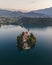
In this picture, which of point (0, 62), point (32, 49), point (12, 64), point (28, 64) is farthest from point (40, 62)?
point (32, 49)

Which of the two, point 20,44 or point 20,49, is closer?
point 20,49

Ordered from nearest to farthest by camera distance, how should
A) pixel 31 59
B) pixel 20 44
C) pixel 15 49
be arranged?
pixel 31 59 → pixel 15 49 → pixel 20 44

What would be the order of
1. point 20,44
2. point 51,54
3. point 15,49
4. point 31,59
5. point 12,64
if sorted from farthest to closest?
point 20,44, point 15,49, point 51,54, point 31,59, point 12,64

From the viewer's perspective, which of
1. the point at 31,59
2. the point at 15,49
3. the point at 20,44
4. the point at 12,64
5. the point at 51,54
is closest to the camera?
the point at 12,64

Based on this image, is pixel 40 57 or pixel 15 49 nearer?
pixel 40 57

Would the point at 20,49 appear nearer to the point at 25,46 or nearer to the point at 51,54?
the point at 25,46

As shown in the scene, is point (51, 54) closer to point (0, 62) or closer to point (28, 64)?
point (28, 64)

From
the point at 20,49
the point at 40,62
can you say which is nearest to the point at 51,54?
the point at 40,62

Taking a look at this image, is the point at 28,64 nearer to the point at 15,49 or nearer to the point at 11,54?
the point at 11,54

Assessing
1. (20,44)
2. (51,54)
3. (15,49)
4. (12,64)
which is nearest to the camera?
(12,64)
